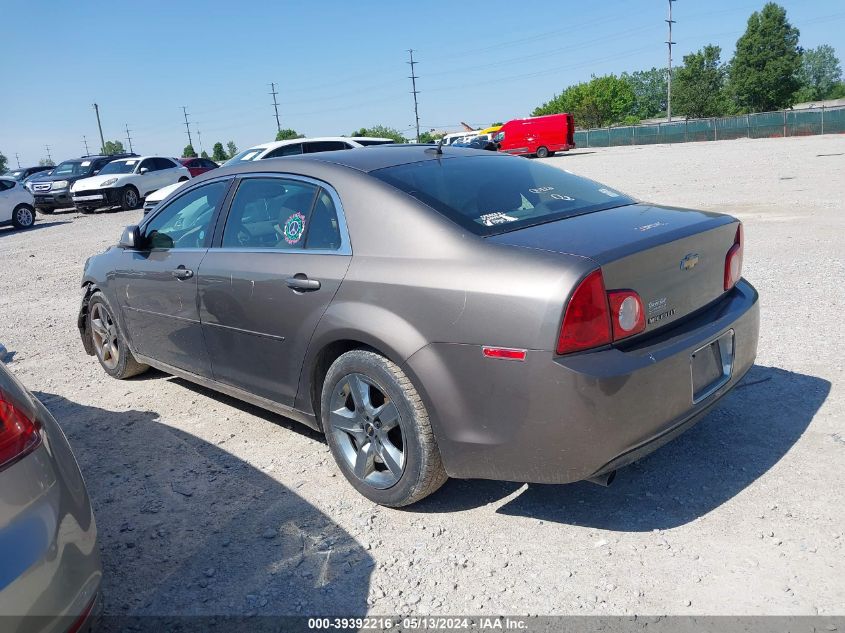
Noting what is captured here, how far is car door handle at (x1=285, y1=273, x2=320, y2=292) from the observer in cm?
340

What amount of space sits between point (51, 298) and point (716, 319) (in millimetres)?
8789

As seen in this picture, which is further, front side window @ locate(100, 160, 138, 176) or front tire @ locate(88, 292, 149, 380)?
front side window @ locate(100, 160, 138, 176)

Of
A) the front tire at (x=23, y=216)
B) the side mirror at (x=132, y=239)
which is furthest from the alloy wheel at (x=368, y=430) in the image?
the front tire at (x=23, y=216)

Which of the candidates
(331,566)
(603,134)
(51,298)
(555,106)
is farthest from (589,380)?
(555,106)

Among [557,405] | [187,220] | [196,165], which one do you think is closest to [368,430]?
[557,405]

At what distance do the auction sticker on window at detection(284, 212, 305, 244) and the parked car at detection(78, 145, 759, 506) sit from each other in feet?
0.03

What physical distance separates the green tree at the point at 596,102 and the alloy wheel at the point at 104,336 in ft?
306

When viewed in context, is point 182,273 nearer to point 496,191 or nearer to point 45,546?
point 496,191

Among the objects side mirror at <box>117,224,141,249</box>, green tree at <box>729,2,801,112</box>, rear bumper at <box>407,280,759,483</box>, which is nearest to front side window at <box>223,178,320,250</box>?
side mirror at <box>117,224,141,249</box>

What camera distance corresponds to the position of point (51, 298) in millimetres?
9273

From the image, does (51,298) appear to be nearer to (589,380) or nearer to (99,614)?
(99,614)

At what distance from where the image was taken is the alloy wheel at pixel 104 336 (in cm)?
547

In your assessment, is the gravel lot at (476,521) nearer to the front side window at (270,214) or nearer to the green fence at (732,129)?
the front side window at (270,214)

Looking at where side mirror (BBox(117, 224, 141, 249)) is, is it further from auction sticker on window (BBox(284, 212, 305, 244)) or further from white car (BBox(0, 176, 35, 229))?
white car (BBox(0, 176, 35, 229))
